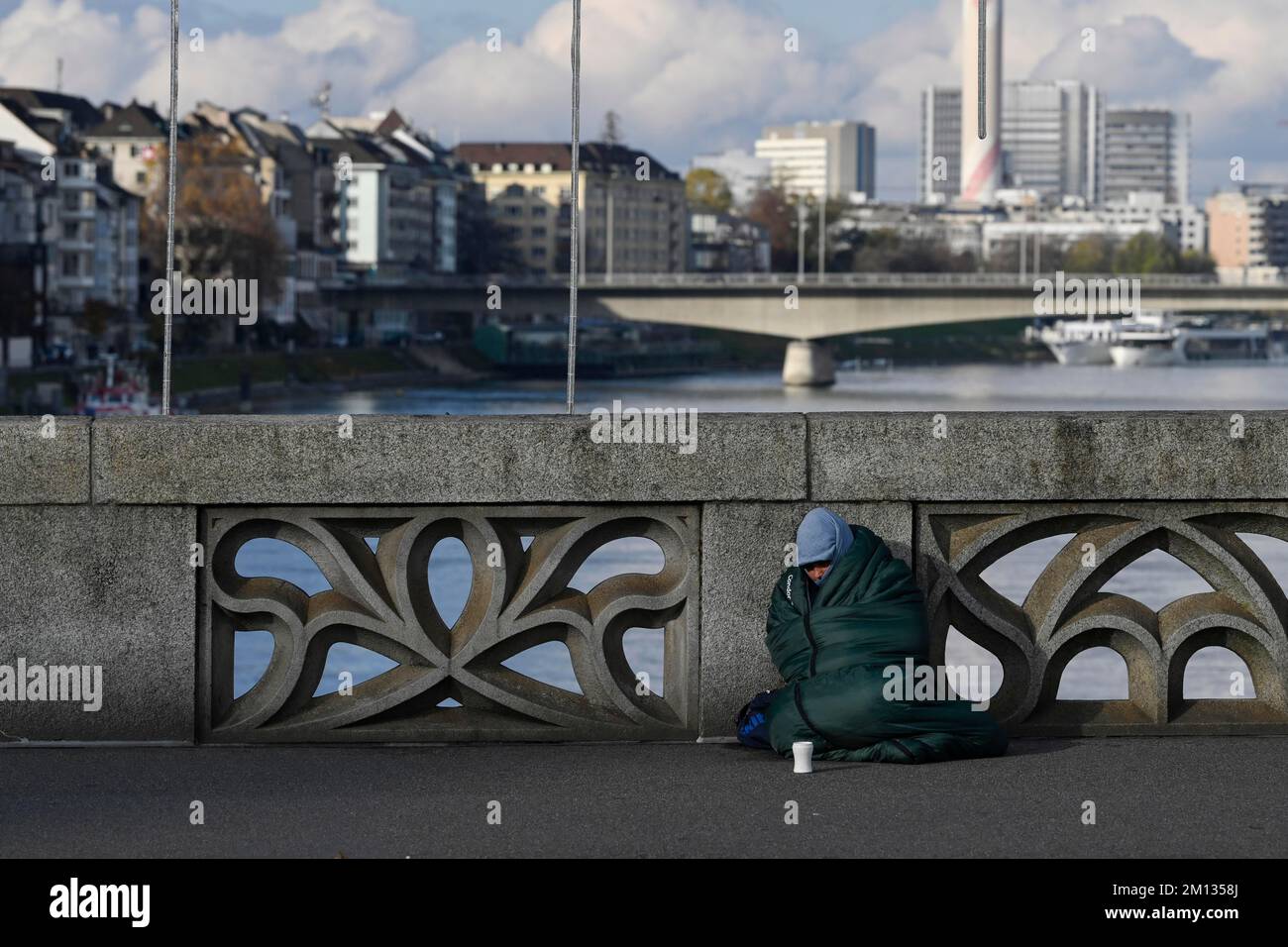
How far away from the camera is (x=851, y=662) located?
6500mm

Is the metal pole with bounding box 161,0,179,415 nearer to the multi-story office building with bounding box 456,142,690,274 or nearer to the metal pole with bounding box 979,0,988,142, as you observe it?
the metal pole with bounding box 979,0,988,142

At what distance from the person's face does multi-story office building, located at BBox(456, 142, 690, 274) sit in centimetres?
13665

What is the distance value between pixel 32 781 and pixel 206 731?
71 cm

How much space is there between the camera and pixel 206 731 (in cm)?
678

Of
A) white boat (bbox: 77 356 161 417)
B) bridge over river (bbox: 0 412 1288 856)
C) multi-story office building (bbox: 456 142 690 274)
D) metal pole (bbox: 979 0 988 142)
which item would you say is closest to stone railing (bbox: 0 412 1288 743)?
bridge over river (bbox: 0 412 1288 856)

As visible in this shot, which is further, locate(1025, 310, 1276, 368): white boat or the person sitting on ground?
locate(1025, 310, 1276, 368): white boat

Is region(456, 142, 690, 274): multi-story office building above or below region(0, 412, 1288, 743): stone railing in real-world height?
above

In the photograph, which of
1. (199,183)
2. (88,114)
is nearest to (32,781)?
(199,183)

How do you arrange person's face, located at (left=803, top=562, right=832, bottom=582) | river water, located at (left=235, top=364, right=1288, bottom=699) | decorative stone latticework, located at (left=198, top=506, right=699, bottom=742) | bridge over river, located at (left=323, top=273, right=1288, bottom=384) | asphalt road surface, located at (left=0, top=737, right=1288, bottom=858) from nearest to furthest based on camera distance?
asphalt road surface, located at (left=0, top=737, right=1288, bottom=858), person's face, located at (left=803, top=562, right=832, bottom=582), decorative stone latticework, located at (left=198, top=506, right=699, bottom=742), river water, located at (left=235, top=364, right=1288, bottom=699), bridge over river, located at (left=323, top=273, right=1288, bottom=384)

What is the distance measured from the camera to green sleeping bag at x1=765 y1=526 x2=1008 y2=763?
6418 millimetres

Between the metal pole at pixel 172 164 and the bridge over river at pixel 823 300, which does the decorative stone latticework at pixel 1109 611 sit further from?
the bridge over river at pixel 823 300

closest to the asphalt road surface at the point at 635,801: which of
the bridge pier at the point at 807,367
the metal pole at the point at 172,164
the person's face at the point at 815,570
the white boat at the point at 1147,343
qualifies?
the person's face at the point at 815,570

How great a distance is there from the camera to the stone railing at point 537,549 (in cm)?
671

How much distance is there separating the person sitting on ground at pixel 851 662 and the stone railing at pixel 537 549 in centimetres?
21
